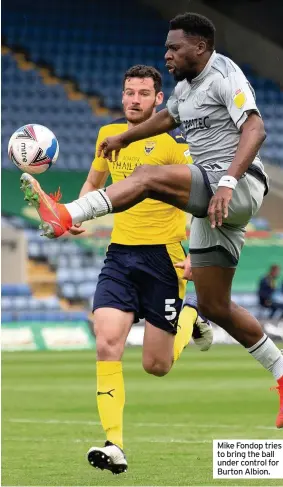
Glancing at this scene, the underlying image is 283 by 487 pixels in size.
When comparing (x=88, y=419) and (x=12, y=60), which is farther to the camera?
(x=12, y=60)

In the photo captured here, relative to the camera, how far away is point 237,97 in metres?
6.17

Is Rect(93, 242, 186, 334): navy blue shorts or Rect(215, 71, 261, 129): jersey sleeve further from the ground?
Rect(215, 71, 261, 129): jersey sleeve

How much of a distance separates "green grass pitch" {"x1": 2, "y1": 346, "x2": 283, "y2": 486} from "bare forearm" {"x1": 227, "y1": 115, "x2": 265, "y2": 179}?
1.81 meters

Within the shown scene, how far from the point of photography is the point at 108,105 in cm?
2778

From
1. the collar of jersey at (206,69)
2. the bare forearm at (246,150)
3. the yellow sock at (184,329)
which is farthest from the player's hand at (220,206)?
the yellow sock at (184,329)

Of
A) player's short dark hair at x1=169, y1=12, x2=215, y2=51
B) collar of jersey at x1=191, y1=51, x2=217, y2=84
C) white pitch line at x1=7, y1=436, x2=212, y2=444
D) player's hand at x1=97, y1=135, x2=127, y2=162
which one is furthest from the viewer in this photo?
white pitch line at x1=7, y1=436, x2=212, y2=444

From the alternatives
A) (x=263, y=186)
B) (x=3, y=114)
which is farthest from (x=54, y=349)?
(x=263, y=186)

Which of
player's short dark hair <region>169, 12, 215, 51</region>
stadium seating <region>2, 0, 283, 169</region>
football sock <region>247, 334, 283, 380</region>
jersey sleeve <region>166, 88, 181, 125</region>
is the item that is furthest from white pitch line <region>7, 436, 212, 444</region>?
stadium seating <region>2, 0, 283, 169</region>

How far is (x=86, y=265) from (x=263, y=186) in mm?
18202

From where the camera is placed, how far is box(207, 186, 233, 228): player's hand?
5.88 meters

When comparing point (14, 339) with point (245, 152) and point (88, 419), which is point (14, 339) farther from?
point (245, 152)

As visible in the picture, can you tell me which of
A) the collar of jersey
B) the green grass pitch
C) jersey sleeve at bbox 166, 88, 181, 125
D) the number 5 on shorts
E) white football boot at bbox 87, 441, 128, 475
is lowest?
the green grass pitch

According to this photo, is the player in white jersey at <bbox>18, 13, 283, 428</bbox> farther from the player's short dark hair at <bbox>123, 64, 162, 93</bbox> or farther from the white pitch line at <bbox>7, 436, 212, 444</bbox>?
the white pitch line at <bbox>7, 436, 212, 444</bbox>

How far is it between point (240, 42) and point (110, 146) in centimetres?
2100
